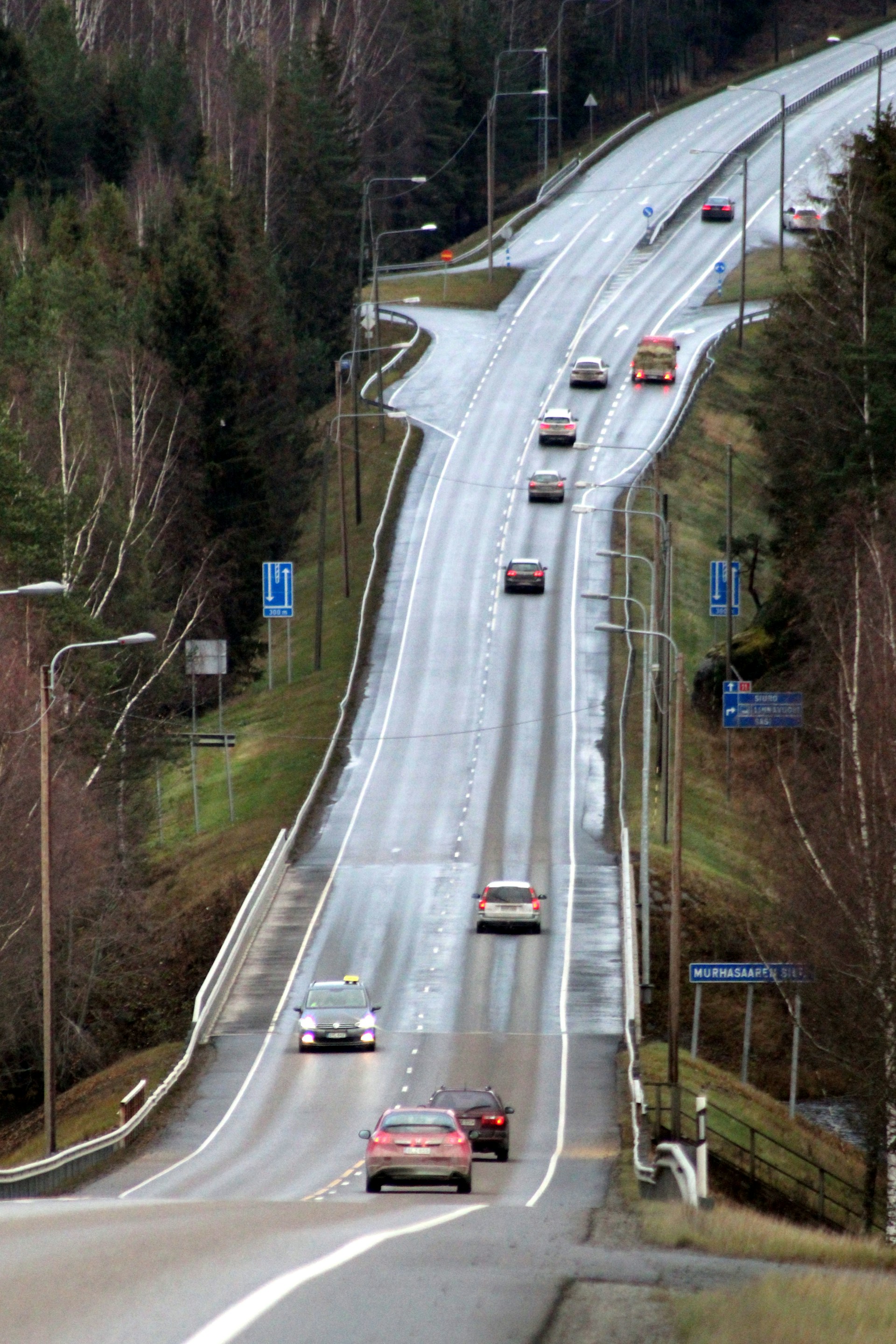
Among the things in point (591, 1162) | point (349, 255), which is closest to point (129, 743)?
point (591, 1162)

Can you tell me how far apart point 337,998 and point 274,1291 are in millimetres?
32536

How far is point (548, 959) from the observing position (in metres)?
47.2

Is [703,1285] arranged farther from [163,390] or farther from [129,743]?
[163,390]

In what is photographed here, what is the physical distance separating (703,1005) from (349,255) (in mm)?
70990

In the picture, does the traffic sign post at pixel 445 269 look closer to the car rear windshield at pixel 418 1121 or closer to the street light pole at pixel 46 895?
the street light pole at pixel 46 895

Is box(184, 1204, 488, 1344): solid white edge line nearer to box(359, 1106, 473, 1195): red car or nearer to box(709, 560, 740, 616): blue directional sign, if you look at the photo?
box(359, 1106, 473, 1195): red car

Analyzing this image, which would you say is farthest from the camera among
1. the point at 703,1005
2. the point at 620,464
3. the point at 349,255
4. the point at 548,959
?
the point at 349,255

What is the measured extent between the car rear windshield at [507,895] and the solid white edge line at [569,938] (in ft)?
4.78

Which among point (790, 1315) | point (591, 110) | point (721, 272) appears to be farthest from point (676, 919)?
point (591, 110)

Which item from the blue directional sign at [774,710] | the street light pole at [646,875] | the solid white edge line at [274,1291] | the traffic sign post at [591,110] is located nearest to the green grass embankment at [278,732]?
the street light pole at [646,875]

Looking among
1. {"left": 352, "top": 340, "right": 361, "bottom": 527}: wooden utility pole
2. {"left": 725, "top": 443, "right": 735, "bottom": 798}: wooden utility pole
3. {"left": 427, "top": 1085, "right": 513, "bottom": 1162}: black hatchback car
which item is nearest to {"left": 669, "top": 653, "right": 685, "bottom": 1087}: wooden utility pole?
{"left": 427, "top": 1085, "right": 513, "bottom": 1162}: black hatchback car

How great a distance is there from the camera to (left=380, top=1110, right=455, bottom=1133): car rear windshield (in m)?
25.6

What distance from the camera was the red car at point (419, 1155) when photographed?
2522 cm

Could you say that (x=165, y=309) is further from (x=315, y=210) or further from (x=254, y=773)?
(x=315, y=210)
